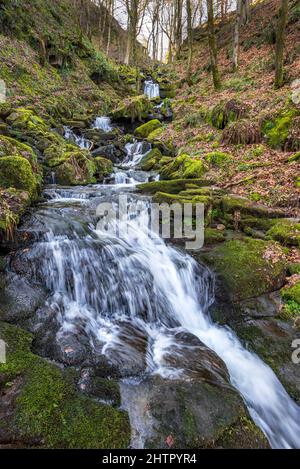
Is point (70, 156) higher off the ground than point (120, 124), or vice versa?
point (120, 124)

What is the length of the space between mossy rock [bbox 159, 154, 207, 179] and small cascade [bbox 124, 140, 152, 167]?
2.00 metres

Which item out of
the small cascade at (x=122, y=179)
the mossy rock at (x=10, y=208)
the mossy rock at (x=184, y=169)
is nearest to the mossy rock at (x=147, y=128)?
the mossy rock at (x=184, y=169)

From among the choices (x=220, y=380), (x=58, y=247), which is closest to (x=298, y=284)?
(x=220, y=380)

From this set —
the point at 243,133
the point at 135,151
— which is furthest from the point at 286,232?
the point at 135,151

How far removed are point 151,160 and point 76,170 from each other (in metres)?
3.64

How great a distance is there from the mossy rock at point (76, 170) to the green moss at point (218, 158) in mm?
4174

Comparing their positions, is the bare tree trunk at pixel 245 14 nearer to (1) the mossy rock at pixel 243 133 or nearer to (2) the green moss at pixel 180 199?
(1) the mossy rock at pixel 243 133

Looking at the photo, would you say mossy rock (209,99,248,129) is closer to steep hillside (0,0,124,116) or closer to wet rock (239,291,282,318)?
steep hillside (0,0,124,116)

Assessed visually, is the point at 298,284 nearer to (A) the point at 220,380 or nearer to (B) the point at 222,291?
(B) the point at 222,291

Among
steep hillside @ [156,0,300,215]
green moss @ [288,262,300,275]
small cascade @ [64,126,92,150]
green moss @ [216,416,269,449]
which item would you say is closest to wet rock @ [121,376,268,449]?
green moss @ [216,416,269,449]

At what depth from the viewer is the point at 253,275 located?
5480 mm

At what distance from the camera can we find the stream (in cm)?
372

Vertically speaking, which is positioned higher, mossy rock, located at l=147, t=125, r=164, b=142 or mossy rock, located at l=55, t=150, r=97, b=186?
mossy rock, located at l=147, t=125, r=164, b=142
